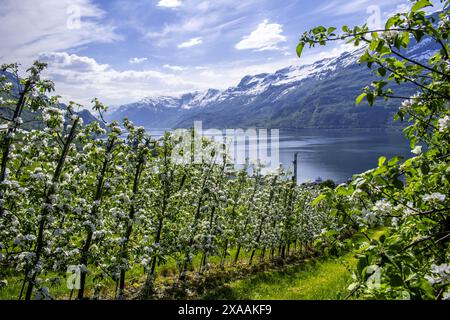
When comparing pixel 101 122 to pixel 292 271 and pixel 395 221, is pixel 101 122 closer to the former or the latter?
pixel 395 221

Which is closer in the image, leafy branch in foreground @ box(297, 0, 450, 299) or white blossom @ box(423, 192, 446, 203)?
leafy branch in foreground @ box(297, 0, 450, 299)

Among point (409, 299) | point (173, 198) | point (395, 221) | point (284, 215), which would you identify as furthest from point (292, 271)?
point (409, 299)

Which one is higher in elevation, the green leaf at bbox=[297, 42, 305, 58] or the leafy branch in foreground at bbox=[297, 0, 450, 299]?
Answer: the green leaf at bbox=[297, 42, 305, 58]

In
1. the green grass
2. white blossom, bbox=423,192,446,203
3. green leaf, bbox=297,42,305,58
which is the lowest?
the green grass

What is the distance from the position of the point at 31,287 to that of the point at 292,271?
1768 cm

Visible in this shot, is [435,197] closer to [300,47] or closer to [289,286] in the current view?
[300,47]

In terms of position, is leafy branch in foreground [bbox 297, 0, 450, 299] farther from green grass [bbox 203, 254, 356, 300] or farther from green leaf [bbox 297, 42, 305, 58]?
green grass [bbox 203, 254, 356, 300]

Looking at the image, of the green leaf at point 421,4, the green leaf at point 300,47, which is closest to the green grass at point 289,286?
A: the green leaf at point 300,47

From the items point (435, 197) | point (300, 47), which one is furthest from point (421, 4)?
point (435, 197)

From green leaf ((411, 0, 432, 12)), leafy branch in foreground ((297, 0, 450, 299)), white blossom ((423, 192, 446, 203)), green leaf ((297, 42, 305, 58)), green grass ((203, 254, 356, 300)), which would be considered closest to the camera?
leafy branch in foreground ((297, 0, 450, 299))

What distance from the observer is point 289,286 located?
17766 mm

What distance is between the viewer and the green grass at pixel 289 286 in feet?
48.8

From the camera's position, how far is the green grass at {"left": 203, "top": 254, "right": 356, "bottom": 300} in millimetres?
14883

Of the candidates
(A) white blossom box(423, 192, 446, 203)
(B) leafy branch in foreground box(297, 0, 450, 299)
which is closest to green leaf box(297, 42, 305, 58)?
(B) leafy branch in foreground box(297, 0, 450, 299)
